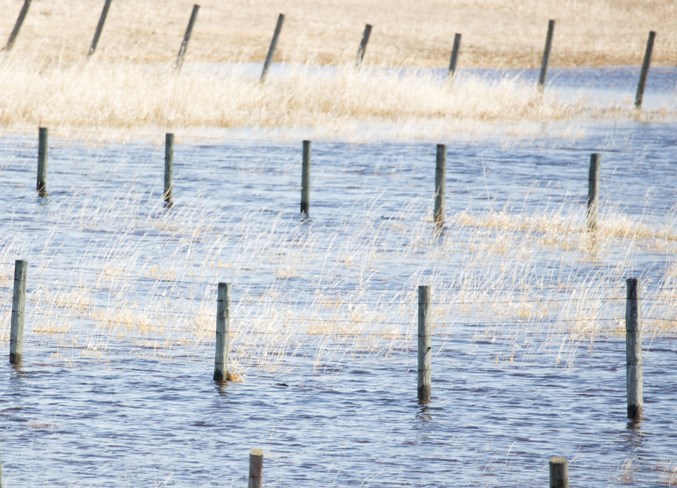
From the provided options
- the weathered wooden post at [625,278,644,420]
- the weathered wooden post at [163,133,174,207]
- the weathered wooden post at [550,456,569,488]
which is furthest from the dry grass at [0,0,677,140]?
the weathered wooden post at [550,456,569,488]

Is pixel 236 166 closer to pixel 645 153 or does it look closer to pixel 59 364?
pixel 645 153

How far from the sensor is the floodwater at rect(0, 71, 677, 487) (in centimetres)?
1159

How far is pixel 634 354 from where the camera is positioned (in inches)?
492

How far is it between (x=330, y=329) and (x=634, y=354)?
14.2 feet

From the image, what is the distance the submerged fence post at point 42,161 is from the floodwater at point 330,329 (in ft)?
1.05

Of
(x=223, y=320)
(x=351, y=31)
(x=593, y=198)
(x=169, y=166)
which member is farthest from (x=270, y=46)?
(x=351, y=31)

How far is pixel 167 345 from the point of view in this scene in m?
15.0

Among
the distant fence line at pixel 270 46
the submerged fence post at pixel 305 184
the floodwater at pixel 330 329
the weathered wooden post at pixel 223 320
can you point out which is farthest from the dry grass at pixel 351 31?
the weathered wooden post at pixel 223 320

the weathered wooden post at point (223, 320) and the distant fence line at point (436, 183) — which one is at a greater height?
the distant fence line at point (436, 183)

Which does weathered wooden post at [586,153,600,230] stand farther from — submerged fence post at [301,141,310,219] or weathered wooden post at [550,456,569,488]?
weathered wooden post at [550,456,569,488]

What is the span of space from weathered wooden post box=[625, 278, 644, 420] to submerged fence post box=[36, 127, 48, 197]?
1386 centimetres

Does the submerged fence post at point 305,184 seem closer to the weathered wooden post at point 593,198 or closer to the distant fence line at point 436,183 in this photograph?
the distant fence line at point 436,183

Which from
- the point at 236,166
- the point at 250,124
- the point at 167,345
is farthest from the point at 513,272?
the point at 250,124

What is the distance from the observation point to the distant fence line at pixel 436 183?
22.2 metres
